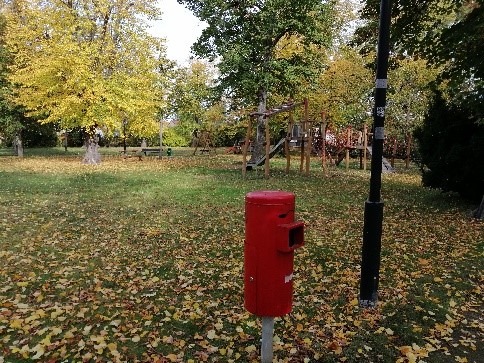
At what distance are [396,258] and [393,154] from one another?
1796 cm

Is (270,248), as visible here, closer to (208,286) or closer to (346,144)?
(208,286)

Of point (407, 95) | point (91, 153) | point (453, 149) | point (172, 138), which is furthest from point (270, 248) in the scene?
point (172, 138)

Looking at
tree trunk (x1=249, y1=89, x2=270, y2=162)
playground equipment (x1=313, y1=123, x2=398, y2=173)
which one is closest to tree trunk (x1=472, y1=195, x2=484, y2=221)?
playground equipment (x1=313, y1=123, x2=398, y2=173)

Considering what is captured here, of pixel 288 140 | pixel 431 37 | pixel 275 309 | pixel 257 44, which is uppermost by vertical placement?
pixel 257 44

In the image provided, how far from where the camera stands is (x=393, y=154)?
911 inches

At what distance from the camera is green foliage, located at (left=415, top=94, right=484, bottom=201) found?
10.1 meters

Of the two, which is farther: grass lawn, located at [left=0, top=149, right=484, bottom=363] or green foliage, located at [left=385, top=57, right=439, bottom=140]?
green foliage, located at [left=385, top=57, right=439, bottom=140]

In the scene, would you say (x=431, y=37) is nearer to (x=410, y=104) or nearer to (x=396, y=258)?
(x=396, y=258)

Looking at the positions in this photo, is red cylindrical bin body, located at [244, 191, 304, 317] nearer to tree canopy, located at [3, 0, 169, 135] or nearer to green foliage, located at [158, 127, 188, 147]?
tree canopy, located at [3, 0, 169, 135]

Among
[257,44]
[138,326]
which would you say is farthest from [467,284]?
[257,44]

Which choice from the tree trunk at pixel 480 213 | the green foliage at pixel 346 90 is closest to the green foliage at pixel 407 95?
the green foliage at pixel 346 90

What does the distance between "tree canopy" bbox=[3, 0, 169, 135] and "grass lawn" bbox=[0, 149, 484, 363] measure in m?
10.7

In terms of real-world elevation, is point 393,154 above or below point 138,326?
above

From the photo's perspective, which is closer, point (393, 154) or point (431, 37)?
point (431, 37)
